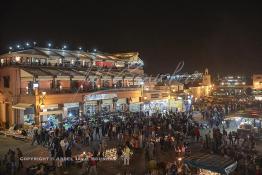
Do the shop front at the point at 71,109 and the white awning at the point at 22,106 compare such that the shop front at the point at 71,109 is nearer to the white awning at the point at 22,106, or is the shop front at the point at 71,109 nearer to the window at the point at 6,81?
the white awning at the point at 22,106

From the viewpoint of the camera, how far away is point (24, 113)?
29312 millimetres

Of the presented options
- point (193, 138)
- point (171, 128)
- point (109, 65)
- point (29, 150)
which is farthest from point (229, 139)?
point (109, 65)

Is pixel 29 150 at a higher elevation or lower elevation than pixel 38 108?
lower

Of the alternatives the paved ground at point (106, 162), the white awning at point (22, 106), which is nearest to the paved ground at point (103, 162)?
the paved ground at point (106, 162)

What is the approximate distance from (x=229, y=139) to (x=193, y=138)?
9.43ft

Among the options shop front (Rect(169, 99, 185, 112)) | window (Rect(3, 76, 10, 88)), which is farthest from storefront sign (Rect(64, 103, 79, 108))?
shop front (Rect(169, 99, 185, 112))

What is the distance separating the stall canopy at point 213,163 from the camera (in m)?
12.6

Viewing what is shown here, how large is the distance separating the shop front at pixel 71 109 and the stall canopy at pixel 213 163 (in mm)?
20127

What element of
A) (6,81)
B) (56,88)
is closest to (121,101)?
(56,88)

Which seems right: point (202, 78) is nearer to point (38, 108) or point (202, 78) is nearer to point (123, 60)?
point (123, 60)

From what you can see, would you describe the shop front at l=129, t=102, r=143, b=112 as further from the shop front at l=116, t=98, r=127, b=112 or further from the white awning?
the white awning

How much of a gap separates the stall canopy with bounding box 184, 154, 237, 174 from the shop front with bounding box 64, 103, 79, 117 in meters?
20.1

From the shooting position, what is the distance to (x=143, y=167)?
17078 millimetres

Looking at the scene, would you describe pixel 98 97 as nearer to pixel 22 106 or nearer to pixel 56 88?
pixel 56 88
